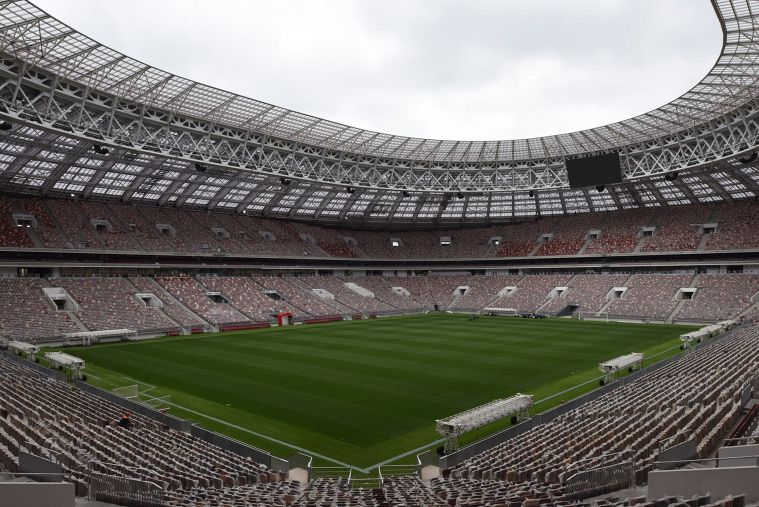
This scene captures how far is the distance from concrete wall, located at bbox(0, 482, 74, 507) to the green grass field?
10.3m

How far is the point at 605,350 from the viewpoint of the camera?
37625 mm

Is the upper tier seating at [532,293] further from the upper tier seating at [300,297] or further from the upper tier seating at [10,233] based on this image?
the upper tier seating at [10,233]

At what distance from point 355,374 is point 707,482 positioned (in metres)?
23.0

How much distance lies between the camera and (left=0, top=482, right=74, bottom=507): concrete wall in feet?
27.2

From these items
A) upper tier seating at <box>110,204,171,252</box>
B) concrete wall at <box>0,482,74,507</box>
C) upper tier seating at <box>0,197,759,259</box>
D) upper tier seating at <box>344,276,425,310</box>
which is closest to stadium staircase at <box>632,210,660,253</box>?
upper tier seating at <box>0,197,759,259</box>

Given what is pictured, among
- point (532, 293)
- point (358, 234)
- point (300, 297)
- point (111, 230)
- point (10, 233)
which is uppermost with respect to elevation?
point (358, 234)

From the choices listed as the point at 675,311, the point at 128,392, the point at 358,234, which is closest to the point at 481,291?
the point at 358,234

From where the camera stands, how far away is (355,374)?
98.3 feet

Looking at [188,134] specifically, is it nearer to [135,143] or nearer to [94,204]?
[135,143]

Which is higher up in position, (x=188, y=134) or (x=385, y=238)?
(x=385, y=238)

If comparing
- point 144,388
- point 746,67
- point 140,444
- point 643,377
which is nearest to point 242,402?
point 144,388

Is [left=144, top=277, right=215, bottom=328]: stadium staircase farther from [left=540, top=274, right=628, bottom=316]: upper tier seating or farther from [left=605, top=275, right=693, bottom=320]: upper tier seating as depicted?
[left=605, top=275, right=693, bottom=320]: upper tier seating

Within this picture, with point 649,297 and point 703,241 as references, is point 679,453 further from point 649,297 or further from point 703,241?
point 703,241

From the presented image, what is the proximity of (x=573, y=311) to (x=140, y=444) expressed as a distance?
57789mm
